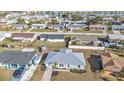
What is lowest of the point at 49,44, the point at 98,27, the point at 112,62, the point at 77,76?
the point at 77,76

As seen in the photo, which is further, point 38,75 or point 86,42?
point 86,42

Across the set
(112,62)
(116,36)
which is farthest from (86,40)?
(112,62)

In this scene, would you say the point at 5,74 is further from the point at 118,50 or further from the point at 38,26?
the point at 118,50

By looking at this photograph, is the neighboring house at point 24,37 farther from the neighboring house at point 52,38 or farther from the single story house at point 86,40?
the single story house at point 86,40

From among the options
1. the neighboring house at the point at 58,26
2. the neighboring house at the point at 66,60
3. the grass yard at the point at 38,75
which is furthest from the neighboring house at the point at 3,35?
the grass yard at the point at 38,75
